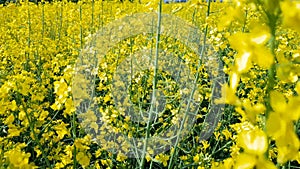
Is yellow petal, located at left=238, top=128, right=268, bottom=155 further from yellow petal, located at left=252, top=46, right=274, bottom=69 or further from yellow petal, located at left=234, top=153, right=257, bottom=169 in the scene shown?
yellow petal, located at left=252, top=46, right=274, bottom=69

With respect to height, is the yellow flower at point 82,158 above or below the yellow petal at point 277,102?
below

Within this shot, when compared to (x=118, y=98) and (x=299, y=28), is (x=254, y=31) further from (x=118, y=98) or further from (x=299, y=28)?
(x=118, y=98)

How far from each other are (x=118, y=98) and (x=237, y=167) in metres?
2.71

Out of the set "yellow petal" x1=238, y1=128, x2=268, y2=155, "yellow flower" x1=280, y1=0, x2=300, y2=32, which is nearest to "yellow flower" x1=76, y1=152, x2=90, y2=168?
"yellow petal" x1=238, y1=128, x2=268, y2=155

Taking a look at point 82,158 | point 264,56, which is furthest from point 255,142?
point 82,158

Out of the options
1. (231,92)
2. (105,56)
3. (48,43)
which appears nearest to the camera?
(231,92)

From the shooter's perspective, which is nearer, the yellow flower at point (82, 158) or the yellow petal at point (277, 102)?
the yellow petal at point (277, 102)

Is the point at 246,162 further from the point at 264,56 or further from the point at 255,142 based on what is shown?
the point at 264,56

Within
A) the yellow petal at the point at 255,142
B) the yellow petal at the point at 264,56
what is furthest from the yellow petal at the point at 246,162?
the yellow petal at the point at 264,56

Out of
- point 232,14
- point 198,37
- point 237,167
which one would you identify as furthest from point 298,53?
point 198,37

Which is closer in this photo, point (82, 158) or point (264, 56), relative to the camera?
point (264, 56)

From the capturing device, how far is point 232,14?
0.81m

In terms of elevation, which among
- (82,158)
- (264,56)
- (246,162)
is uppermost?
(264,56)

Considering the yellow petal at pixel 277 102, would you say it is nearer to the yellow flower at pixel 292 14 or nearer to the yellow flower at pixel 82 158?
the yellow flower at pixel 292 14
